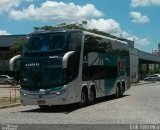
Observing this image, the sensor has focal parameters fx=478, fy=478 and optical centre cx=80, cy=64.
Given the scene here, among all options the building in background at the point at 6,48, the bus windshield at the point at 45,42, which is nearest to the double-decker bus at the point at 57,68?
the bus windshield at the point at 45,42

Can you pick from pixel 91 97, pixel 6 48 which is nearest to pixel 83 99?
pixel 91 97

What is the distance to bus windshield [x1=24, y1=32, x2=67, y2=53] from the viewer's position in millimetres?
22573

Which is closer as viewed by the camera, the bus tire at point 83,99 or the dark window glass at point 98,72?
the bus tire at point 83,99

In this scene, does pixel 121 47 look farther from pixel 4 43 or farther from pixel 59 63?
pixel 4 43

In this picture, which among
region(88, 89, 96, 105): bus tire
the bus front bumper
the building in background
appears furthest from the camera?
the building in background

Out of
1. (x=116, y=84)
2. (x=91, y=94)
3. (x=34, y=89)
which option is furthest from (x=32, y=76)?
(x=116, y=84)

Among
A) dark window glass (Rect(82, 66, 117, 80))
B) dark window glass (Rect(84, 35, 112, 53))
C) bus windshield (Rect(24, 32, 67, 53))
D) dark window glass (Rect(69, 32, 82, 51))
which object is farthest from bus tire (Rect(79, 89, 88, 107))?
bus windshield (Rect(24, 32, 67, 53))

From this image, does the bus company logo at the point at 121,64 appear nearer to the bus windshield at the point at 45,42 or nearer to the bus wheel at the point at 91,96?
the bus wheel at the point at 91,96

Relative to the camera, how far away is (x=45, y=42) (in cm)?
2288

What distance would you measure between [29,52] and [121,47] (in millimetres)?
11721

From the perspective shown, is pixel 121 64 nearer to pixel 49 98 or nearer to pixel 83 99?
pixel 83 99

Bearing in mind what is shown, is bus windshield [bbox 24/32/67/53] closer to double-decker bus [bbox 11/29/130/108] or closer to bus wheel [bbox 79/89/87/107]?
double-decker bus [bbox 11/29/130/108]

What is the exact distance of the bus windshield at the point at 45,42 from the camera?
22573 mm

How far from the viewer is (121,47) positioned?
33375mm
